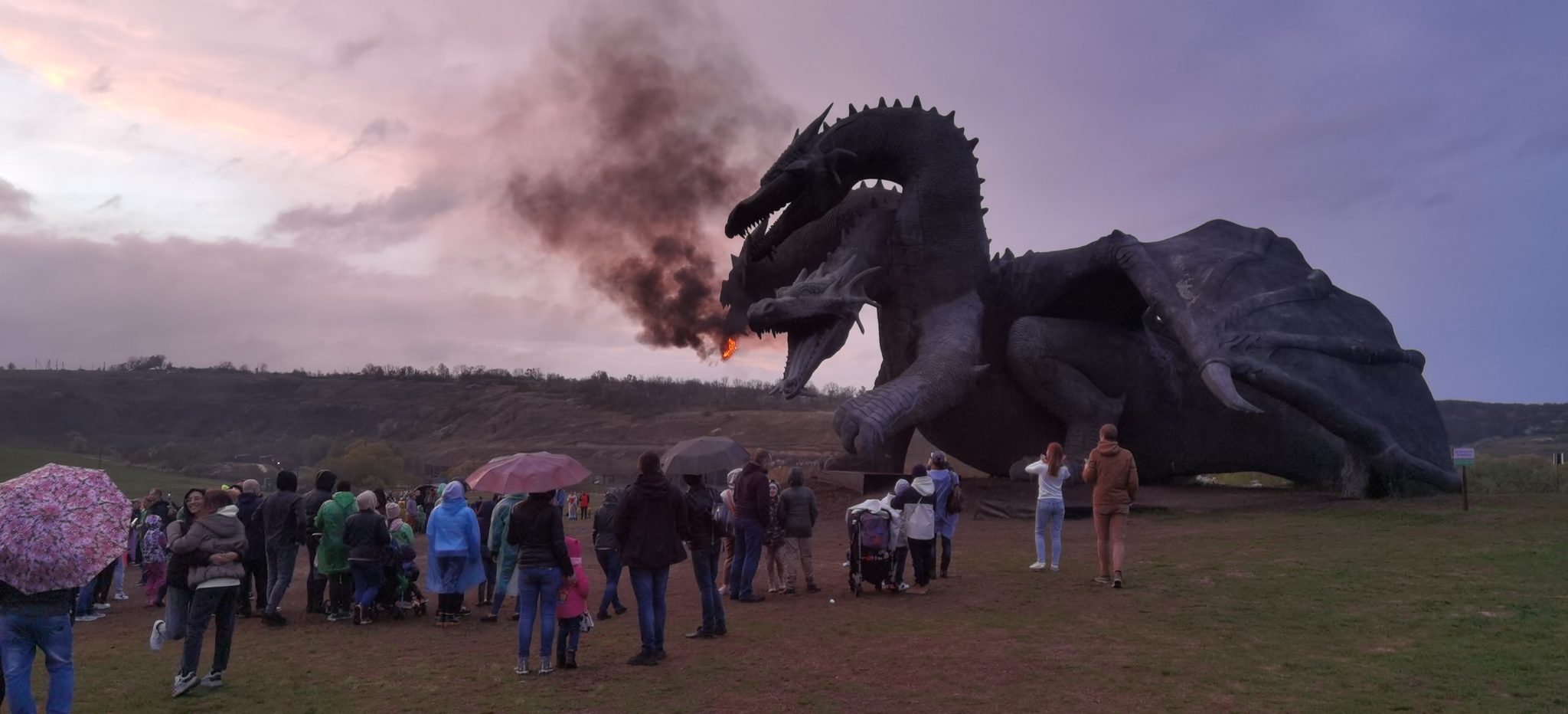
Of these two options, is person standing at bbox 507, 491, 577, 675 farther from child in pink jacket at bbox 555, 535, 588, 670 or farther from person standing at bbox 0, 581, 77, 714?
person standing at bbox 0, 581, 77, 714

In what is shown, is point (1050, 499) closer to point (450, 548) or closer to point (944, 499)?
point (944, 499)

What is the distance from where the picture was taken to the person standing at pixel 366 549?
10.2m

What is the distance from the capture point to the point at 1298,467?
18.4 meters

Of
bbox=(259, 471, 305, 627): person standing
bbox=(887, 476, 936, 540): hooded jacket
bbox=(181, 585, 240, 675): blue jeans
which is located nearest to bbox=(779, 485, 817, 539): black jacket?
bbox=(887, 476, 936, 540): hooded jacket

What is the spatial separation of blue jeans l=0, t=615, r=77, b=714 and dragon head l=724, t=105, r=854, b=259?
566 inches

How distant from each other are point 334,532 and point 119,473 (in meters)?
39.9

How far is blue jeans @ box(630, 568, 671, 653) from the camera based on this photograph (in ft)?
25.2

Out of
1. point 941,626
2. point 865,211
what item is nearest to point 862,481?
point 865,211

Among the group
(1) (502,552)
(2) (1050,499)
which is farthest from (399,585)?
(2) (1050,499)

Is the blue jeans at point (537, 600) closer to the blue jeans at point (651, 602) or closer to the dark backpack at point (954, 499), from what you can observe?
the blue jeans at point (651, 602)

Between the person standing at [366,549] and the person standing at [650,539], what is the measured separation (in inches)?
145

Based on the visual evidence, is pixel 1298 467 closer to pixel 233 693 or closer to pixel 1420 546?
pixel 1420 546

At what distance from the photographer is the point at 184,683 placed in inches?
285

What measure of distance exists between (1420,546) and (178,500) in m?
35.1
